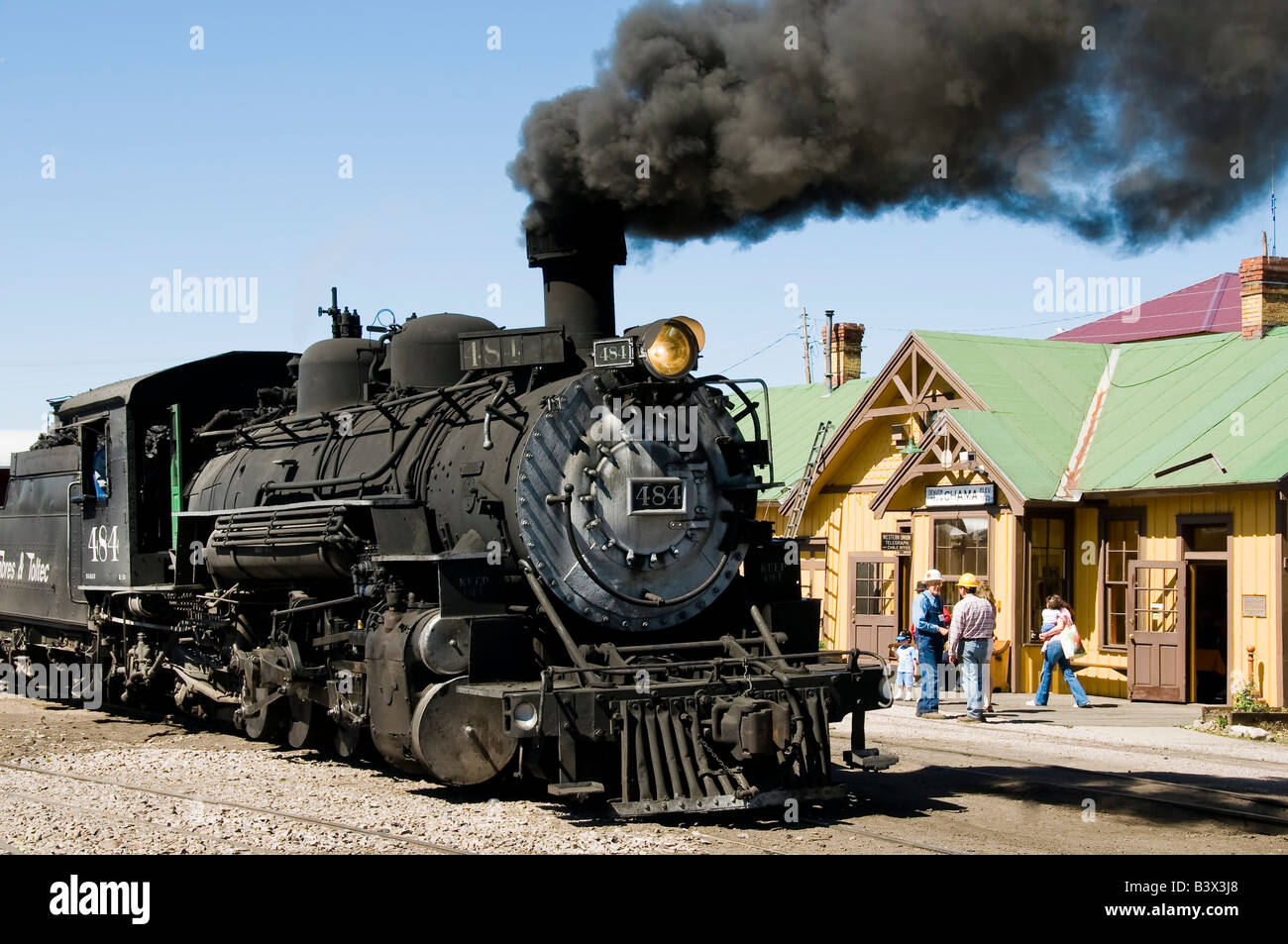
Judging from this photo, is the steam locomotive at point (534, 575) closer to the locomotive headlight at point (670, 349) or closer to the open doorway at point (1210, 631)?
the locomotive headlight at point (670, 349)

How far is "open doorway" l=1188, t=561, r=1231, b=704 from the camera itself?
2027cm

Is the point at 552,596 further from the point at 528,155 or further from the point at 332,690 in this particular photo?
the point at 528,155

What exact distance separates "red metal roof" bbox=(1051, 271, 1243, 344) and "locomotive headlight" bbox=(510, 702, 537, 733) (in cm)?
3291

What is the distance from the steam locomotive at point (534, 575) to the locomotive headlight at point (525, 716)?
0.01 metres

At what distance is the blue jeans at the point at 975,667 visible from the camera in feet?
56.3

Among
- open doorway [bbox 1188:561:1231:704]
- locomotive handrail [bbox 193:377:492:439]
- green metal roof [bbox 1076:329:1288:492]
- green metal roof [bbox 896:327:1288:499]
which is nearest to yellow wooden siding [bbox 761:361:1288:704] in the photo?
green metal roof [bbox 1076:329:1288:492]

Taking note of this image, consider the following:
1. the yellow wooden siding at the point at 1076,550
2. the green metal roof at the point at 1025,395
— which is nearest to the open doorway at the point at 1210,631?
the yellow wooden siding at the point at 1076,550

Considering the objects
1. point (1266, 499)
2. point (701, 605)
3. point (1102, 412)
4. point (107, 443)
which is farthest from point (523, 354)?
point (1102, 412)

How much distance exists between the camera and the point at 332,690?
36.9ft

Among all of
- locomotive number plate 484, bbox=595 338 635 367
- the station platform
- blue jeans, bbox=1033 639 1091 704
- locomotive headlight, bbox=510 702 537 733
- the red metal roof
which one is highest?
the red metal roof

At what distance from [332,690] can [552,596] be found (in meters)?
2.27

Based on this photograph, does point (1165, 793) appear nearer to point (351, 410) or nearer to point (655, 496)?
point (655, 496)

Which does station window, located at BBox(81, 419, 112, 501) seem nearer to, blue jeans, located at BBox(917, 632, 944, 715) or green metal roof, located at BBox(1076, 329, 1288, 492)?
blue jeans, located at BBox(917, 632, 944, 715)
